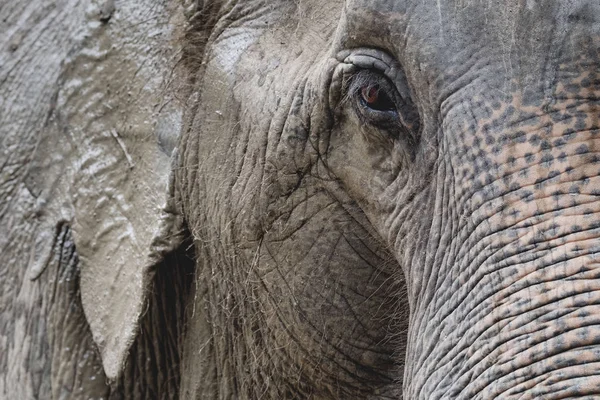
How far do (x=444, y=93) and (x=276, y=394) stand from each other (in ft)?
3.63

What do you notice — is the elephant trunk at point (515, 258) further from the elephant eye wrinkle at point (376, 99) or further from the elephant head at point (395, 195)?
the elephant eye wrinkle at point (376, 99)

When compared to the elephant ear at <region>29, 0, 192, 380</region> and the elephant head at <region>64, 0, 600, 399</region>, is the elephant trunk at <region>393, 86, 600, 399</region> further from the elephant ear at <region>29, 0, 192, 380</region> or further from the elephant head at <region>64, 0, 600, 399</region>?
the elephant ear at <region>29, 0, 192, 380</region>

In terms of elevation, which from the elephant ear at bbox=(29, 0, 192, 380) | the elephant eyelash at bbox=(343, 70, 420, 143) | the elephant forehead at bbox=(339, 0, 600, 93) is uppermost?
the elephant forehead at bbox=(339, 0, 600, 93)

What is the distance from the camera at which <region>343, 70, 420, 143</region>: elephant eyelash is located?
98.0 inches

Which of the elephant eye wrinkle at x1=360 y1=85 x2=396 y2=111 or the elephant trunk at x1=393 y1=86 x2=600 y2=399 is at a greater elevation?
the elephant eye wrinkle at x1=360 y1=85 x2=396 y2=111

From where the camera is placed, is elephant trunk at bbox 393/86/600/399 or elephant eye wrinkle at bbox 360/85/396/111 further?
elephant eye wrinkle at bbox 360/85/396/111

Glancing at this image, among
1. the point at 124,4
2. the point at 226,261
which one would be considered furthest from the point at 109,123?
the point at 226,261

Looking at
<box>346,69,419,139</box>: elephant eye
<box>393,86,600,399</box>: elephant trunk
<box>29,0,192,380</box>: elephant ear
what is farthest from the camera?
<box>29,0,192,380</box>: elephant ear

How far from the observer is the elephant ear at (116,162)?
3307 millimetres

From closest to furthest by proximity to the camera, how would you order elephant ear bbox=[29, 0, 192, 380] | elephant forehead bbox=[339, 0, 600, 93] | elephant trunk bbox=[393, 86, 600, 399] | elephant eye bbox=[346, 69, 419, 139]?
elephant trunk bbox=[393, 86, 600, 399]
elephant forehead bbox=[339, 0, 600, 93]
elephant eye bbox=[346, 69, 419, 139]
elephant ear bbox=[29, 0, 192, 380]

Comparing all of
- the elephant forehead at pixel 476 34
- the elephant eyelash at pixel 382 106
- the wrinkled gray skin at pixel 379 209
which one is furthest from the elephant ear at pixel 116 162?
the elephant forehead at pixel 476 34

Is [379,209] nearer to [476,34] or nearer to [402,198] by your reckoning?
[402,198]

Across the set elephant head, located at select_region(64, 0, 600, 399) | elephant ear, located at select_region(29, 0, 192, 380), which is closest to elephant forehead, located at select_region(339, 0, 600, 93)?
elephant head, located at select_region(64, 0, 600, 399)

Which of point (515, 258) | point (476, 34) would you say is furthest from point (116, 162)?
point (515, 258)
